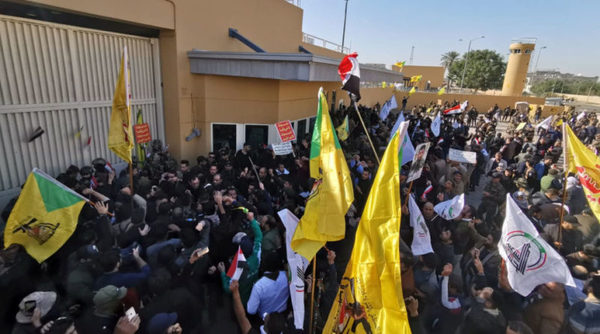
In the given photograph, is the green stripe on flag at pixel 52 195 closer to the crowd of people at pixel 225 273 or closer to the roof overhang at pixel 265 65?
the crowd of people at pixel 225 273

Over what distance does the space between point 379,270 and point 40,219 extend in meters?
3.68

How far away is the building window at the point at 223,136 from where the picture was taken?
9.98 metres

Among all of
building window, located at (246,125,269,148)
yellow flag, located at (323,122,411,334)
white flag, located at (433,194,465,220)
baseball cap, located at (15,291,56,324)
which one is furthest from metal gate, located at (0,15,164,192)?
white flag, located at (433,194,465,220)

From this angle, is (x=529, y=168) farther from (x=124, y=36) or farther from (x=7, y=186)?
(x=7, y=186)

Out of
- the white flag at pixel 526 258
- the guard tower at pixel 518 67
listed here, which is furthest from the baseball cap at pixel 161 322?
the guard tower at pixel 518 67

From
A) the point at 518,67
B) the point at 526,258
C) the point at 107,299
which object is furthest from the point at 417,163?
the point at 518,67

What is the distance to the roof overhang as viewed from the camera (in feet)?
25.8

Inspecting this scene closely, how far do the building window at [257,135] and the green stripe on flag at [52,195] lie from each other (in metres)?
6.79

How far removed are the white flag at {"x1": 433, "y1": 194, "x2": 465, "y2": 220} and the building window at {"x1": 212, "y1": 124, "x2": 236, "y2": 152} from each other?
266 inches

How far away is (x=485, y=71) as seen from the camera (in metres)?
57.6

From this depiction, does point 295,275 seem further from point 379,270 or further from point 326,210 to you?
point 379,270

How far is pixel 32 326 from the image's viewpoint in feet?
9.50

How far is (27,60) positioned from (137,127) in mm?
2225

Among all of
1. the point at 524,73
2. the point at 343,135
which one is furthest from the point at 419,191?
the point at 524,73
